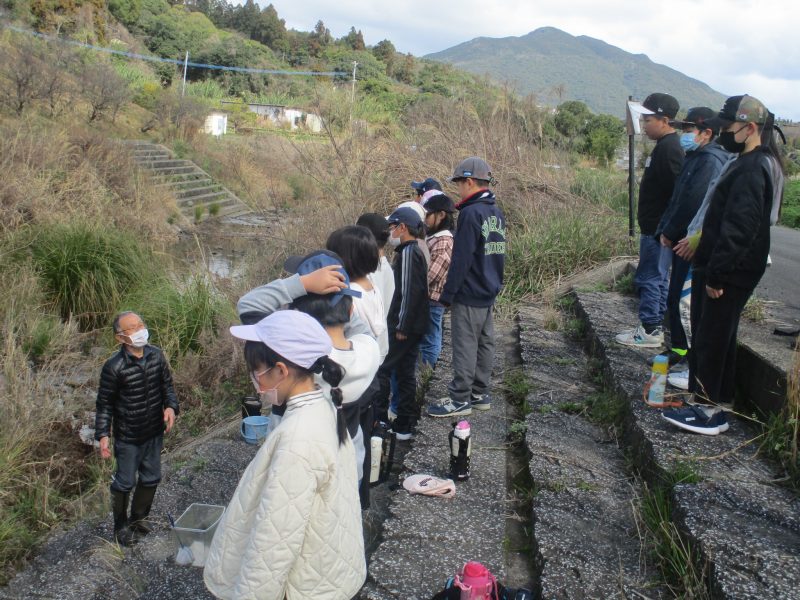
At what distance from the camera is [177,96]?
1025 inches

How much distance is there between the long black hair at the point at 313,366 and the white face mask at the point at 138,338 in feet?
6.74

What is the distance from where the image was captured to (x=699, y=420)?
362 centimetres

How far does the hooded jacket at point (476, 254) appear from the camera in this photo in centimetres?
439

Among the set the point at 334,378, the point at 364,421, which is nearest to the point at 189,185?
the point at 364,421

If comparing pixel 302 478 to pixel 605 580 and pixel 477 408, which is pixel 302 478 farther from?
pixel 477 408

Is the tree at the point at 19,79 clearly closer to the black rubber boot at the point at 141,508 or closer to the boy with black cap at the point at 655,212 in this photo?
the black rubber boot at the point at 141,508

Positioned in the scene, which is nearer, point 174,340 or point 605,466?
point 605,466

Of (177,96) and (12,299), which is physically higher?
(177,96)

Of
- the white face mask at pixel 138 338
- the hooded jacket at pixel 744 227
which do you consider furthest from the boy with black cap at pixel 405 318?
the hooded jacket at pixel 744 227

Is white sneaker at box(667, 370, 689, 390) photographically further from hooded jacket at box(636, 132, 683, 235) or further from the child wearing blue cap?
the child wearing blue cap

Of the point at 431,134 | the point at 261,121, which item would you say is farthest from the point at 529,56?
the point at 431,134

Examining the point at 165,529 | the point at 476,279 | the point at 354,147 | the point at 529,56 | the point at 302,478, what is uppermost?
the point at 529,56

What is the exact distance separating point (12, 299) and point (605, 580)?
24.8 ft

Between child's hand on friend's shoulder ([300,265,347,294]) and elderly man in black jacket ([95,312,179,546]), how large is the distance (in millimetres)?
1710
